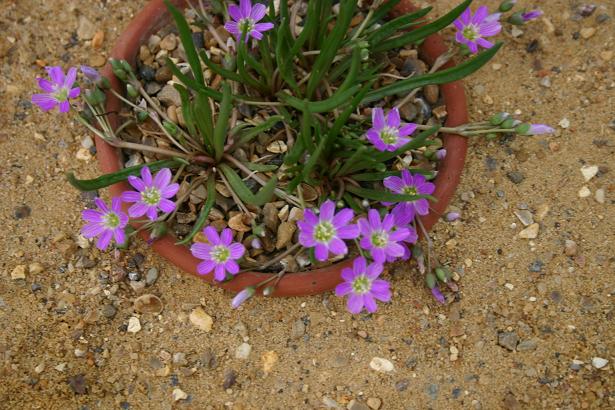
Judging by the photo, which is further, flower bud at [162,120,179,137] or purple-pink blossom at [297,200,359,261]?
flower bud at [162,120,179,137]

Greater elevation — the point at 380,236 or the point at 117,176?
the point at 117,176

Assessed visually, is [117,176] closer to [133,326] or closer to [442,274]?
[133,326]

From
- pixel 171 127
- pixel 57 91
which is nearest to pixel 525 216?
pixel 171 127

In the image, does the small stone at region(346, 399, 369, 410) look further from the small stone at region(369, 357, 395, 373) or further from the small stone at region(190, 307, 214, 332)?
the small stone at region(190, 307, 214, 332)

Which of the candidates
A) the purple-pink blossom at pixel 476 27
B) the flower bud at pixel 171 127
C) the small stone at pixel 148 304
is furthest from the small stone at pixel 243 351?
the purple-pink blossom at pixel 476 27

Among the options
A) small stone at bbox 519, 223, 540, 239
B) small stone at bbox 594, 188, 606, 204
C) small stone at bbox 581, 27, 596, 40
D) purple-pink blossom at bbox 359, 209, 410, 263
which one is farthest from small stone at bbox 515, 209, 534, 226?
small stone at bbox 581, 27, 596, 40

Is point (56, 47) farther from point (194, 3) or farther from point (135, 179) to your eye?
point (135, 179)

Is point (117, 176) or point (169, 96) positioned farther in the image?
point (169, 96)
